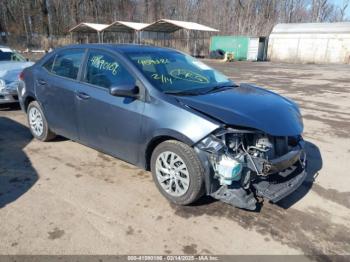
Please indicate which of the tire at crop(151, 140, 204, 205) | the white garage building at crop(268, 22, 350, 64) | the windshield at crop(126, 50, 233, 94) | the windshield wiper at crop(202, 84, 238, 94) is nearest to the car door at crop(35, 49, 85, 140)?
the windshield at crop(126, 50, 233, 94)

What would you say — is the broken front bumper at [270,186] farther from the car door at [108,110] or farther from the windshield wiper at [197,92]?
the car door at [108,110]

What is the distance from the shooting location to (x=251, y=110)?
3287 millimetres

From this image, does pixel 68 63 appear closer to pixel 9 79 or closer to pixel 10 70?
pixel 9 79

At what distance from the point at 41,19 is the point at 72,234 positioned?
1918 inches

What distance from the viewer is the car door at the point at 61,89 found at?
4.41 m

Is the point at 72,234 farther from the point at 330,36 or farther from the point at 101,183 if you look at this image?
the point at 330,36

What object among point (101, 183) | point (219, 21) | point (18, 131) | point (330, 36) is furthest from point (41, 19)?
point (101, 183)

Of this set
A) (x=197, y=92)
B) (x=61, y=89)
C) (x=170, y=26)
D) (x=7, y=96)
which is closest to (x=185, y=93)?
(x=197, y=92)

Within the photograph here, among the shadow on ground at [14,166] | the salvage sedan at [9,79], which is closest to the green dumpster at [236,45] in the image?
the salvage sedan at [9,79]

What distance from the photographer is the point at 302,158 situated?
12.3ft

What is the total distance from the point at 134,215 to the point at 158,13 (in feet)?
185

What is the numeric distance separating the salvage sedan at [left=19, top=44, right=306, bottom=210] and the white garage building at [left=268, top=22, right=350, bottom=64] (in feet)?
99.4

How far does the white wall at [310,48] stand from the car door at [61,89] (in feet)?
102

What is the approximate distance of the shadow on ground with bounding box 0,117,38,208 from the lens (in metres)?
3.68
